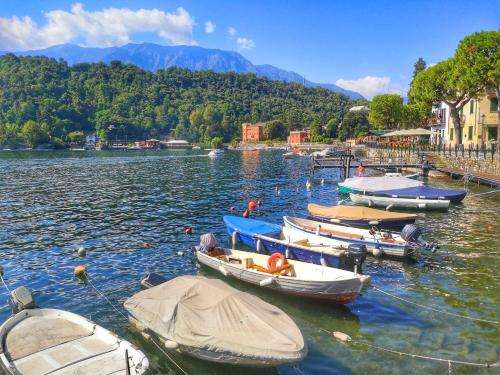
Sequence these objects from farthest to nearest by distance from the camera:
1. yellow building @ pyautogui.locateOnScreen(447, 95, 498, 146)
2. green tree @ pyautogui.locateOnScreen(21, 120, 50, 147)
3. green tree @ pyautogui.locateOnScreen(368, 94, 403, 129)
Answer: green tree @ pyautogui.locateOnScreen(21, 120, 50, 147)
green tree @ pyautogui.locateOnScreen(368, 94, 403, 129)
yellow building @ pyautogui.locateOnScreen(447, 95, 498, 146)

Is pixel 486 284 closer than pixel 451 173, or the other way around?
pixel 486 284

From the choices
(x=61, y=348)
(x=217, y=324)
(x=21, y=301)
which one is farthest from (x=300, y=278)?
(x=21, y=301)

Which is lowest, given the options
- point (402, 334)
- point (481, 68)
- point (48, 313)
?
point (402, 334)

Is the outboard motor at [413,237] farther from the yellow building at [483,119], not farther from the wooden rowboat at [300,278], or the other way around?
the yellow building at [483,119]

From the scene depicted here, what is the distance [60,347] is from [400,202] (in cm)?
3221

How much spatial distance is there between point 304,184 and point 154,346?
147ft

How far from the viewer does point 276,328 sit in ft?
40.0

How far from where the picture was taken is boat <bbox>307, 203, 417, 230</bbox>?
28.8m

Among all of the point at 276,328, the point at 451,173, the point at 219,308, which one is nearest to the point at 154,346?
the point at 219,308

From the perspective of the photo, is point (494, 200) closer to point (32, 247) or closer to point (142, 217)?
point (142, 217)

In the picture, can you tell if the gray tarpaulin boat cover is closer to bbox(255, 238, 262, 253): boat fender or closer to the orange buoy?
bbox(255, 238, 262, 253): boat fender

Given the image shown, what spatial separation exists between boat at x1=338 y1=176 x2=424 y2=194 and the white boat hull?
33.3 m

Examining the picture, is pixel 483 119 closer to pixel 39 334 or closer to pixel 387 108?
pixel 387 108

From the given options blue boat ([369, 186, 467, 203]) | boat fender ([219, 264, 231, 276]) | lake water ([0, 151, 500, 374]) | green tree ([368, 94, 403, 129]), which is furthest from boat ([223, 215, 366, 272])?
green tree ([368, 94, 403, 129])
